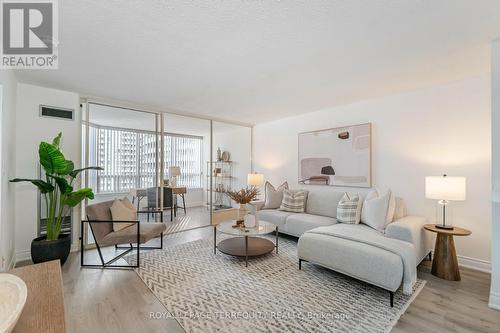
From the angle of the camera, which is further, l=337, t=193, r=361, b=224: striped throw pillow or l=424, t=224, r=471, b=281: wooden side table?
l=337, t=193, r=361, b=224: striped throw pillow

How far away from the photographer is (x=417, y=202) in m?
3.22

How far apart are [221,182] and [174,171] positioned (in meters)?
1.28

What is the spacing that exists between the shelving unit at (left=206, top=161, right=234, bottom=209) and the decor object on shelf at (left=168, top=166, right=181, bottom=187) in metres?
0.80

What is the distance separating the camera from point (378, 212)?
116 inches

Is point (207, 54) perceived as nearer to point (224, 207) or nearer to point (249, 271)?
point (249, 271)

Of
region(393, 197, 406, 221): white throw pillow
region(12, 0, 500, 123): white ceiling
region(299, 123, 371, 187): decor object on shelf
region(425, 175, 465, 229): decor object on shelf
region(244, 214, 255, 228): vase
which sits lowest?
region(244, 214, 255, 228): vase

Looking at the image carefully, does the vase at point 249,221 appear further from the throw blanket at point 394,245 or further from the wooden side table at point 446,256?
the wooden side table at point 446,256

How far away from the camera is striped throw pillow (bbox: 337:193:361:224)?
3297 mm

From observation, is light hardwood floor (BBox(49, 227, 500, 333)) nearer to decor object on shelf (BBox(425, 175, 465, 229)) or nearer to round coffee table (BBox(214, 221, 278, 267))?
decor object on shelf (BBox(425, 175, 465, 229))

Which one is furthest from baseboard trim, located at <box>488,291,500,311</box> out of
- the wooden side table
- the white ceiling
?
the white ceiling

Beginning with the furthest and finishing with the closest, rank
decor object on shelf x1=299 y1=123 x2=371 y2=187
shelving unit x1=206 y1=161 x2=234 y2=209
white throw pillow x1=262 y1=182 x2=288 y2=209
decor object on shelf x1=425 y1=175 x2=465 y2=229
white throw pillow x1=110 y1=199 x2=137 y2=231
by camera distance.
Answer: shelving unit x1=206 y1=161 x2=234 y2=209, white throw pillow x1=262 y1=182 x2=288 y2=209, decor object on shelf x1=299 y1=123 x2=371 y2=187, white throw pillow x1=110 y1=199 x2=137 y2=231, decor object on shelf x1=425 y1=175 x2=465 y2=229

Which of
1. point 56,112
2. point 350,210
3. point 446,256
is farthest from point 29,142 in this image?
point 446,256

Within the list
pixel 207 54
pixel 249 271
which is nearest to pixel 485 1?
pixel 207 54

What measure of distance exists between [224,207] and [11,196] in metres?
3.76
